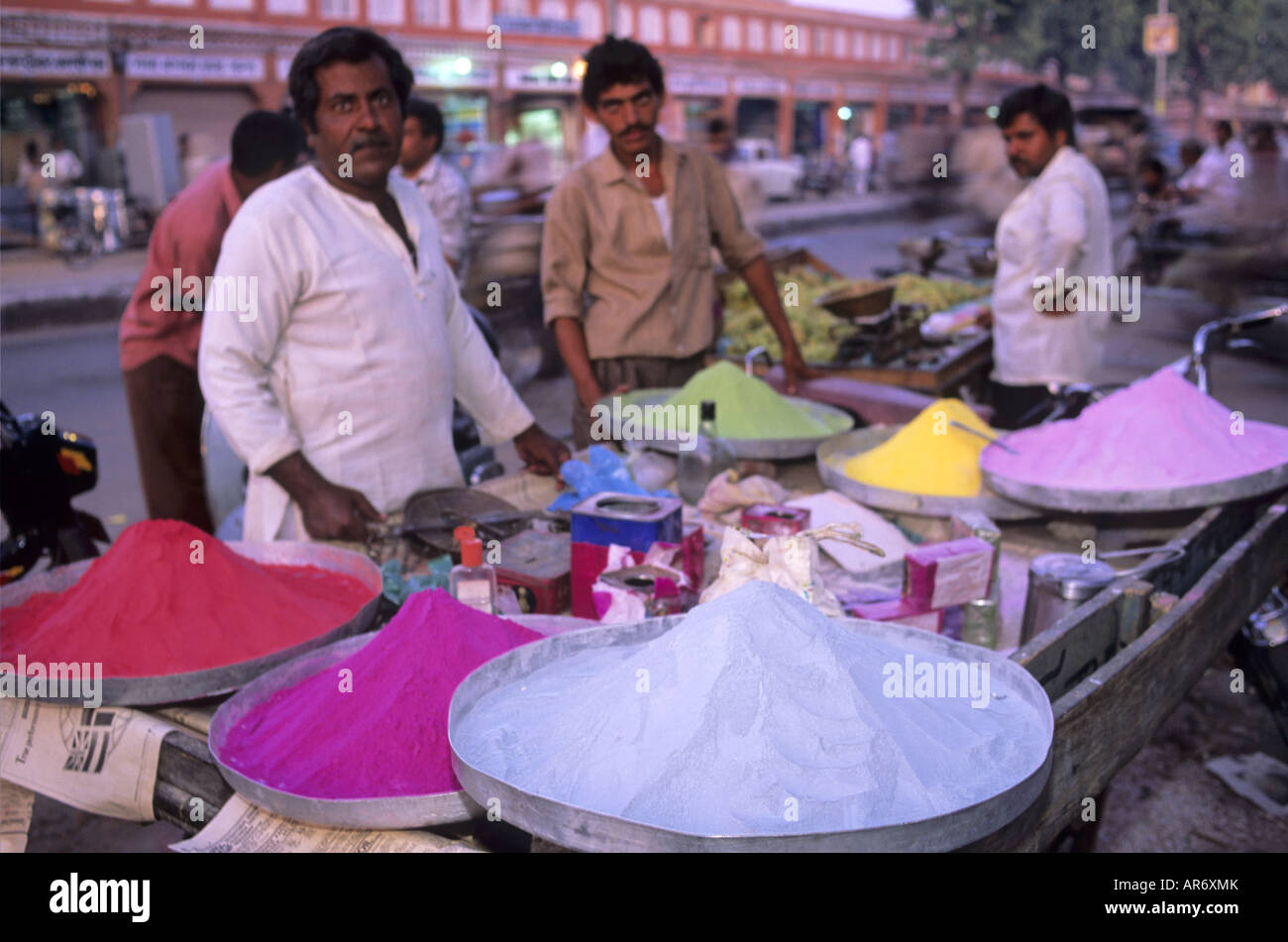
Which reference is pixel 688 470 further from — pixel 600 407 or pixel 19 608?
pixel 19 608

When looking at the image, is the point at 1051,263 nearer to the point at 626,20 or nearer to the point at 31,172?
the point at 31,172

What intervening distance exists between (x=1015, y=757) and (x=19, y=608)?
1347 millimetres

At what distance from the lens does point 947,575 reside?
1471mm

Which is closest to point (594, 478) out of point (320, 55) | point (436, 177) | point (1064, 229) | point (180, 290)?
point (320, 55)

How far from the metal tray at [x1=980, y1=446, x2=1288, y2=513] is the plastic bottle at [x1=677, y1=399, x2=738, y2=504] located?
55 centimetres

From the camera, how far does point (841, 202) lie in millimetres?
20203

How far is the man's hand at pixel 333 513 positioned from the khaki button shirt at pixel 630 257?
104 centimetres

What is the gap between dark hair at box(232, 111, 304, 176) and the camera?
3.02 metres

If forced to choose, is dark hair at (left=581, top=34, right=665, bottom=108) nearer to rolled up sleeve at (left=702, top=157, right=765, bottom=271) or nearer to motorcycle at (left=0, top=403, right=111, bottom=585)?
rolled up sleeve at (left=702, top=157, right=765, bottom=271)

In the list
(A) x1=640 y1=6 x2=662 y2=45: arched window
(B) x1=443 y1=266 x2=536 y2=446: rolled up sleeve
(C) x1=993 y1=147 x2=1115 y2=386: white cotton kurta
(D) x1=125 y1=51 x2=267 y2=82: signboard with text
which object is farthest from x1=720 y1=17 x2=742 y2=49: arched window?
(B) x1=443 y1=266 x2=536 y2=446: rolled up sleeve

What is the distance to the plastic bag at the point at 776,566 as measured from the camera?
1257mm

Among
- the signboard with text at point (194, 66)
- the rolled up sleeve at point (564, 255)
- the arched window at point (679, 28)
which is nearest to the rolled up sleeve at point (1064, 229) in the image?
the rolled up sleeve at point (564, 255)

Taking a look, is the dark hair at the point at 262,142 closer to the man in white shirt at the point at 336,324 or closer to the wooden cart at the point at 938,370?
the man in white shirt at the point at 336,324
